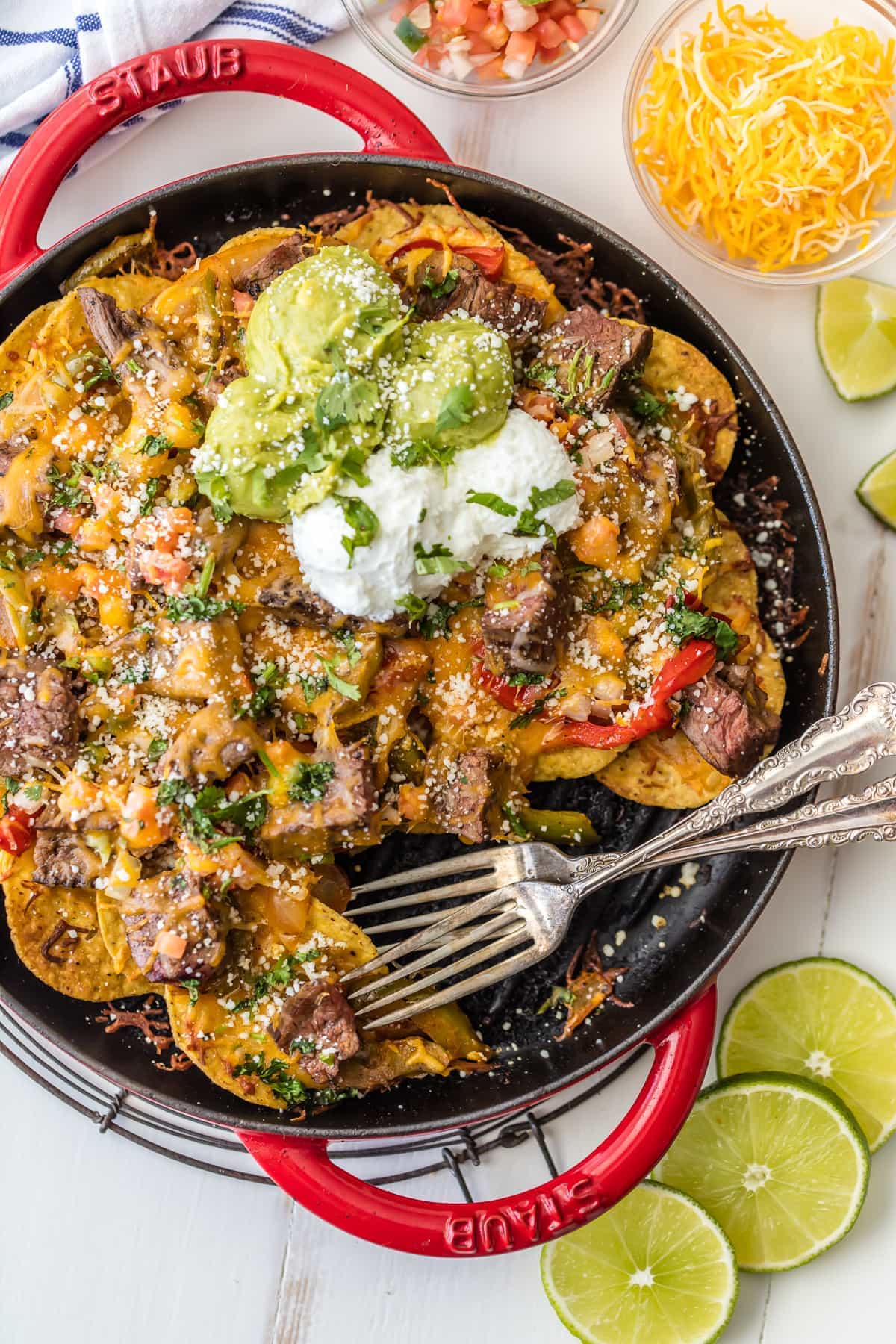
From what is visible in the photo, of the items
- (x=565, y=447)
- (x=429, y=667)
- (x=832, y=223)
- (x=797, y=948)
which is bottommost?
(x=797, y=948)

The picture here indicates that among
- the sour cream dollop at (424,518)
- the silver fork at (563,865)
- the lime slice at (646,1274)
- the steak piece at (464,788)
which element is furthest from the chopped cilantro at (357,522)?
the lime slice at (646,1274)

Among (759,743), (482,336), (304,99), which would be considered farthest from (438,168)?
(759,743)

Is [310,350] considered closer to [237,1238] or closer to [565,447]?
[565,447]

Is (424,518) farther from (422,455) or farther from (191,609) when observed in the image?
(191,609)

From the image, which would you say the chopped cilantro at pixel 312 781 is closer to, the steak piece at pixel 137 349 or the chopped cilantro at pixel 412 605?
the chopped cilantro at pixel 412 605

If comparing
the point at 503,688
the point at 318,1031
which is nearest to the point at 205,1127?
the point at 318,1031
